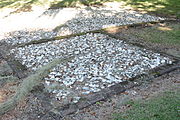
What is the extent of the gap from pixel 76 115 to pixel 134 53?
3.19m

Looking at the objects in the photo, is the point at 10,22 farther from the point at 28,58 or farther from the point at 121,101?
the point at 121,101

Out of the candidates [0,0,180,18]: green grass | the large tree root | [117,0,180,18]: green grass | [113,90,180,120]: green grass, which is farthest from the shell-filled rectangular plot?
[0,0,180,18]: green grass

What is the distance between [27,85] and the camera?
522 cm

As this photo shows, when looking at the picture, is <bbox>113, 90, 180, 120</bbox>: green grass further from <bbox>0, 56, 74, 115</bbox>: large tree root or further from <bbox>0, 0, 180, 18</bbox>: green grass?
<bbox>0, 0, 180, 18</bbox>: green grass

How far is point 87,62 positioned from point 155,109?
2576 millimetres

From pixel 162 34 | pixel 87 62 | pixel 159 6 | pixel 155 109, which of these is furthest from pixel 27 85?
pixel 159 6

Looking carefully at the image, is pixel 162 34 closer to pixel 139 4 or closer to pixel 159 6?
pixel 159 6

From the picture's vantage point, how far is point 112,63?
239 inches

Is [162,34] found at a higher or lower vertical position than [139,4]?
lower

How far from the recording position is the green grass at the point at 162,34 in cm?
770

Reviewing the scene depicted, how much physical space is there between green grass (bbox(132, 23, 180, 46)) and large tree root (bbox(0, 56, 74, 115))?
313 centimetres

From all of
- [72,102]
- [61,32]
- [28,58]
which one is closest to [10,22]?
[61,32]

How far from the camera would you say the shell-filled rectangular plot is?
5.07 metres

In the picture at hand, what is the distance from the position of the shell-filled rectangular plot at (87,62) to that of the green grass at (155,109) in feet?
3.22
